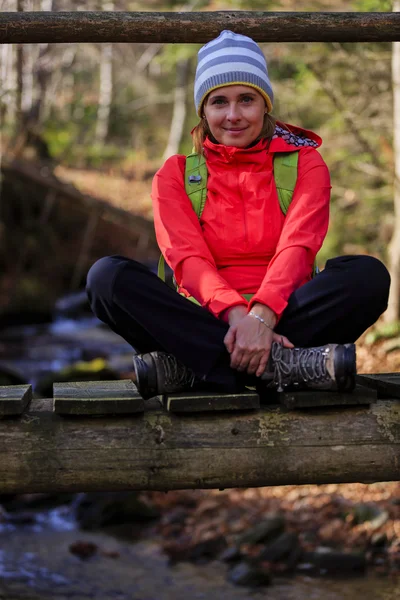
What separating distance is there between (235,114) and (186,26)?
69 cm

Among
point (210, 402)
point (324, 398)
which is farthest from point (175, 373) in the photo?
point (324, 398)

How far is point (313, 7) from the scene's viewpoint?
949cm

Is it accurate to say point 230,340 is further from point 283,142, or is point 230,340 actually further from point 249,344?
point 283,142

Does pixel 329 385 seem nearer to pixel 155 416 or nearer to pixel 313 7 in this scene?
pixel 155 416

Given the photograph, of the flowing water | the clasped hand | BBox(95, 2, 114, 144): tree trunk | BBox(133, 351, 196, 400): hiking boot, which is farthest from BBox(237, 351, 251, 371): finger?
BBox(95, 2, 114, 144): tree trunk

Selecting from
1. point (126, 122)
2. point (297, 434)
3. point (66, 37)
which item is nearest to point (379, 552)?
point (297, 434)

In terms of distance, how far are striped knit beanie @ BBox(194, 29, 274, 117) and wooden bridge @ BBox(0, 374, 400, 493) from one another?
4.50 ft

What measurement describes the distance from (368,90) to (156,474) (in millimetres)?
7842

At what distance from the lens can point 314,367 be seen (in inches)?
128

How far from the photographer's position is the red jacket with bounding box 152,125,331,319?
11.7 feet

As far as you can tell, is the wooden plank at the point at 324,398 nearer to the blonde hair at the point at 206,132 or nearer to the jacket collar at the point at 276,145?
the jacket collar at the point at 276,145

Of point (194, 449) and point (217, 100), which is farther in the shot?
point (217, 100)

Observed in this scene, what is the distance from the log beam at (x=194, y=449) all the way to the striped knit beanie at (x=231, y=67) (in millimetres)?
1422

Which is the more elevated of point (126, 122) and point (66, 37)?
point (126, 122)
